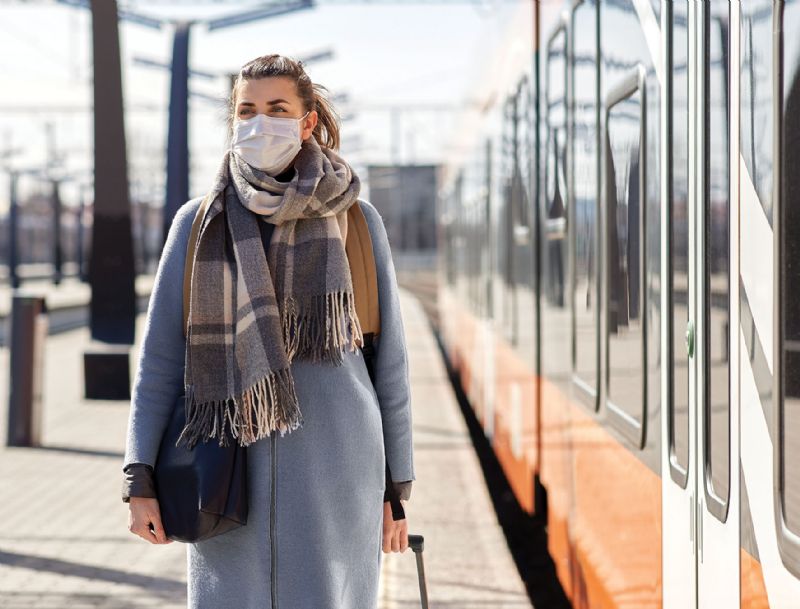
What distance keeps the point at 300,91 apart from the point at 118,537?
4.64 meters

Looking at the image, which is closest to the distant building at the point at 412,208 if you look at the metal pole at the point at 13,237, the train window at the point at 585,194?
the metal pole at the point at 13,237

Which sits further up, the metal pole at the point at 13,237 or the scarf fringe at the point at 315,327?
the metal pole at the point at 13,237

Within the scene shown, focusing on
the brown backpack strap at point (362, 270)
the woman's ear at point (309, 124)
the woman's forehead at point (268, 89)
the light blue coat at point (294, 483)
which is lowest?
the light blue coat at point (294, 483)

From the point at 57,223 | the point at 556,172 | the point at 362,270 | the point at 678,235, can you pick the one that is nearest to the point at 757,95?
the point at 678,235

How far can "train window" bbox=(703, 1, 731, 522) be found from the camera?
2.53m

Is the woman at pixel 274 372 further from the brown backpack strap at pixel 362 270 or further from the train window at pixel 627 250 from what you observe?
the train window at pixel 627 250

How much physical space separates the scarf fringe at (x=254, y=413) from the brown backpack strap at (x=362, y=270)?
239 mm

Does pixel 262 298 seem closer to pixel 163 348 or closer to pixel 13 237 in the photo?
pixel 163 348

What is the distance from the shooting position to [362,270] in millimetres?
2816

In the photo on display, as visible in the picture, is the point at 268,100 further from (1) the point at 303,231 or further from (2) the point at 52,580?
(2) the point at 52,580

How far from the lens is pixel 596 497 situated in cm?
430

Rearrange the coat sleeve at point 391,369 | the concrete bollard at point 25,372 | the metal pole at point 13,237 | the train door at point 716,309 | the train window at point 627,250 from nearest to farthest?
the train door at point 716,309 → the coat sleeve at point 391,369 → the train window at point 627,250 → the concrete bollard at point 25,372 → the metal pole at point 13,237

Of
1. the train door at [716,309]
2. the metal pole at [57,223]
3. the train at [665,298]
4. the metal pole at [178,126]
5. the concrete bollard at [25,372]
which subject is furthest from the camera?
the metal pole at [57,223]

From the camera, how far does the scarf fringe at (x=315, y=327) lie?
2.69 metres
